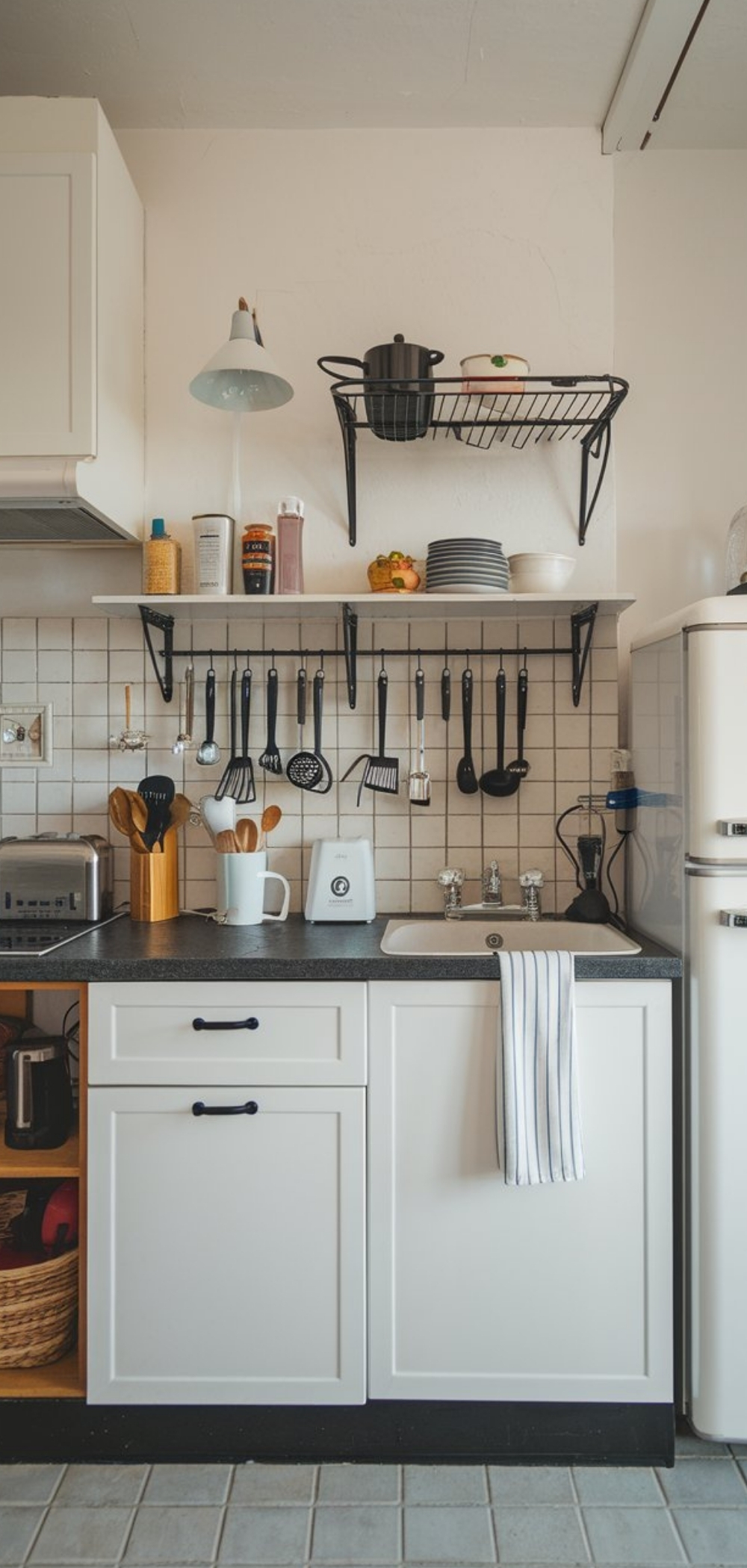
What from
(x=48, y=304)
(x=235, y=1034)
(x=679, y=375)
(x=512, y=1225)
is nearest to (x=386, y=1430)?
(x=512, y=1225)

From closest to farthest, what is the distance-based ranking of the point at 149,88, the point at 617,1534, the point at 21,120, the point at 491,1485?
1. the point at 617,1534
2. the point at 491,1485
3. the point at 21,120
4. the point at 149,88

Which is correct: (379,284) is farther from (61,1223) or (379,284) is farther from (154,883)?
(61,1223)

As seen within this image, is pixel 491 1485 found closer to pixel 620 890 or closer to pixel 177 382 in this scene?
pixel 620 890

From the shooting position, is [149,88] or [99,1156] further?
[149,88]

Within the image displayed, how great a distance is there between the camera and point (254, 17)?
75.5 inches

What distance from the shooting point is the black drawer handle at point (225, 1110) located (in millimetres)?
1686

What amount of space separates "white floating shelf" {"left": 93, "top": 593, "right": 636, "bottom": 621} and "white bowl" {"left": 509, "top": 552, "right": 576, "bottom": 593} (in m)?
0.03

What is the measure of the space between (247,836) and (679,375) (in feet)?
4.92

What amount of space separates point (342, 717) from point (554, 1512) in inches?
61.9

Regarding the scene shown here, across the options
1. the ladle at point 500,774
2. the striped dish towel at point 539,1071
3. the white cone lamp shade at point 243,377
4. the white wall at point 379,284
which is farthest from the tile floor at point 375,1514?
the white cone lamp shade at point 243,377

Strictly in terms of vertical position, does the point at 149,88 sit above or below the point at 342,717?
above

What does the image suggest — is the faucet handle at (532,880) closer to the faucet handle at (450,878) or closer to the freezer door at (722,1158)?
the faucet handle at (450,878)

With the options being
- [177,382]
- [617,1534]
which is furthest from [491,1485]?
[177,382]

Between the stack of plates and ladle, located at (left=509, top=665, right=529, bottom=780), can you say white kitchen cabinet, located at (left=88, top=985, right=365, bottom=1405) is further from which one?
the stack of plates
